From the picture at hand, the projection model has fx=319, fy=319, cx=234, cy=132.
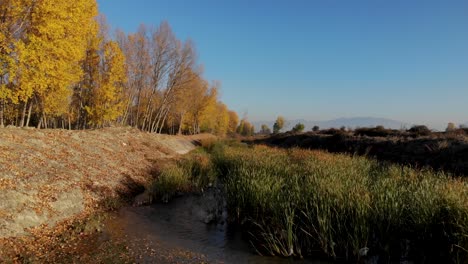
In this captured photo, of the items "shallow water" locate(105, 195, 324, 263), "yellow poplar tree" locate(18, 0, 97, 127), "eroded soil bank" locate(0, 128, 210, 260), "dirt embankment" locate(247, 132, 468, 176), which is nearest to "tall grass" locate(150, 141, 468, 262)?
"shallow water" locate(105, 195, 324, 263)

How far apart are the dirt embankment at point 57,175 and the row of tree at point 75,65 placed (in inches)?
164

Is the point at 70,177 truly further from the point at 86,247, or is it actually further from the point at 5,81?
the point at 5,81

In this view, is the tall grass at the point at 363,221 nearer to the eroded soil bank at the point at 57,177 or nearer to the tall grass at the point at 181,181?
the tall grass at the point at 181,181

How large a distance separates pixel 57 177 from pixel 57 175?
0.22m

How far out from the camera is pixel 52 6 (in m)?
18.2

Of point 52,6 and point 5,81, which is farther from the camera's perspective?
point 5,81

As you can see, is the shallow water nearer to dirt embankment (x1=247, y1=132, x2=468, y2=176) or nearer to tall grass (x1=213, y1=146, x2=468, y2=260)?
tall grass (x1=213, y1=146, x2=468, y2=260)

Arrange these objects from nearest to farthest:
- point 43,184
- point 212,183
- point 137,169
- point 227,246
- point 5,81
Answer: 1. point 227,246
2. point 43,184
3. point 212,183
4. point 137,169
5. point 5,81

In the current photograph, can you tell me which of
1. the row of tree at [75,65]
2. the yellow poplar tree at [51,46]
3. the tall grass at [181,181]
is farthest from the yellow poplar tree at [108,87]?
the tall grass at [181,181]

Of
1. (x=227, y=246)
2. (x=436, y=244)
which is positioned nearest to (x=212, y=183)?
(x=227, y=246)

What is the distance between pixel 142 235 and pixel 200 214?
2786 mm

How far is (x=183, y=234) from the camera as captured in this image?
Result: 367 inches

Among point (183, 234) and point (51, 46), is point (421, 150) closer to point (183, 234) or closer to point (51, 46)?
point (183, 234)

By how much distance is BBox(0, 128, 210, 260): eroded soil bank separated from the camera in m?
8.60
